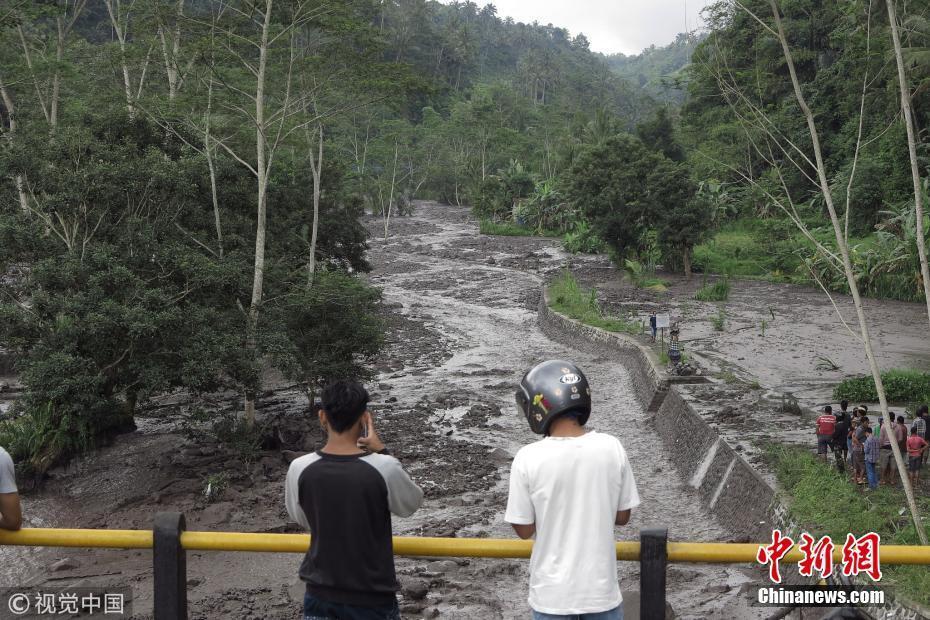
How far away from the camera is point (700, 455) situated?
52.3 ft

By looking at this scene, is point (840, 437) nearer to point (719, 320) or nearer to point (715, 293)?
point (719, 320)

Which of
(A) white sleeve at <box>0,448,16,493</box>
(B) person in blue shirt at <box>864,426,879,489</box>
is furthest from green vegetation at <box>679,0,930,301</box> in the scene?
(A) white sleeve at <box>0,448,16,493</box>

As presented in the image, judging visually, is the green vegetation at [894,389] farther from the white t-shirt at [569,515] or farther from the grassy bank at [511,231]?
the grassy bank at [511,231]

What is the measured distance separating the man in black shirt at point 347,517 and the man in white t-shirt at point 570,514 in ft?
1.40

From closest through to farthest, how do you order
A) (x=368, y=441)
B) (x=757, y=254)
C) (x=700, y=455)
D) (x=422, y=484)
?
(x=368, y=441) < (x=700, y=455) < (x=422, y=484) < (x=757, y=254)

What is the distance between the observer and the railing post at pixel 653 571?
2.86m

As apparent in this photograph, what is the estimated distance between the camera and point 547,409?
2.83 m

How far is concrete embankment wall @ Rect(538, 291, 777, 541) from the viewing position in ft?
40.5

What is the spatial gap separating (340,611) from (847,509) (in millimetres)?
9223

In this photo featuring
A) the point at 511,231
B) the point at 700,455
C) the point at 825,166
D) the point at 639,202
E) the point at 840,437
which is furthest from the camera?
the point at 511,231

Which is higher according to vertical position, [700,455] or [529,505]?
[529,505]

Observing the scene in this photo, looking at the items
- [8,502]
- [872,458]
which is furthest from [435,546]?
[872,458]

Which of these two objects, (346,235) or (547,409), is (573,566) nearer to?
(547,409)

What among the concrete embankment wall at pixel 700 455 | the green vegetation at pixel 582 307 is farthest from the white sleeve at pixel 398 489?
the green vegetation at pixel 582 307
